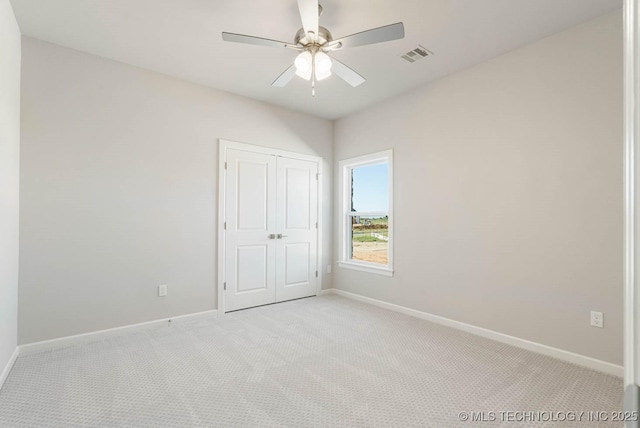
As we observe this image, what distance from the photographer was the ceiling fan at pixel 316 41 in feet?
6.79

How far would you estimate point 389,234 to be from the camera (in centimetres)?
416

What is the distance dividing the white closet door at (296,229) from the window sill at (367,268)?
469 millimetres

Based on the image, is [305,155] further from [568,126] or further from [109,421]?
[109,421]

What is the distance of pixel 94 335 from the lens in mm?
3025

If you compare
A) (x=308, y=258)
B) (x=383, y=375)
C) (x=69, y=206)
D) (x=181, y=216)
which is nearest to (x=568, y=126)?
(x=383, y=375)

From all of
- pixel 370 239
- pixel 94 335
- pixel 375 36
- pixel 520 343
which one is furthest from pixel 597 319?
pixel 94 335

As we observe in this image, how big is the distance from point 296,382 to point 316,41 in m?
2.50

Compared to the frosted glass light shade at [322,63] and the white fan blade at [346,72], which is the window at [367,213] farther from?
the frosted glass light shade at [322,63]

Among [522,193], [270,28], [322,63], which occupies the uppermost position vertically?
[270,28]

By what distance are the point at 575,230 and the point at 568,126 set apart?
0.86 meters

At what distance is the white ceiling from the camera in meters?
2.38

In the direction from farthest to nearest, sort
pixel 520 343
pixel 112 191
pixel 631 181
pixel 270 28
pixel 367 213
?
pixel 367 213 → pixel 112 191 → pixel 520 343 → pixel 270 28 → pixel 631 181

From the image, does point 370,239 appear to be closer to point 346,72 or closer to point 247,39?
point 346,72

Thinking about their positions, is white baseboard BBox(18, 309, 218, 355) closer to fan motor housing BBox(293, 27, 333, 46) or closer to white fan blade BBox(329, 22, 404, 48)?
fan motor housing BBox(293, 27, 333, 46)
